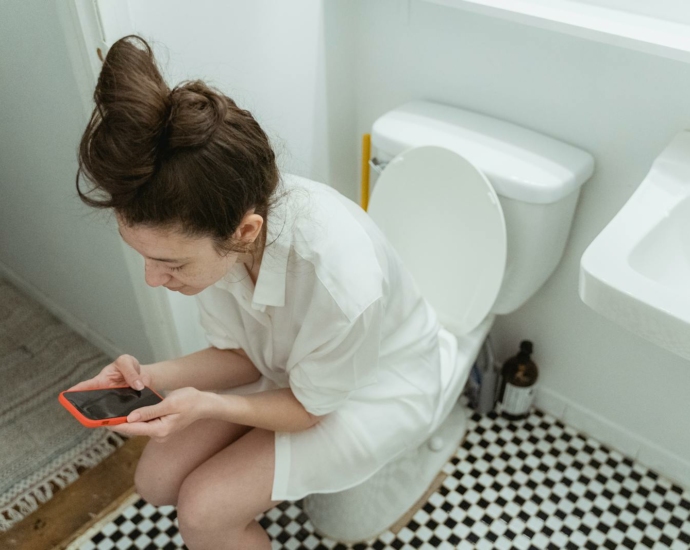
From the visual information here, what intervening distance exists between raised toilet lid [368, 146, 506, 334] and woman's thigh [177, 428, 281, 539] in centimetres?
44

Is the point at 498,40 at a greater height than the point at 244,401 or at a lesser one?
greater

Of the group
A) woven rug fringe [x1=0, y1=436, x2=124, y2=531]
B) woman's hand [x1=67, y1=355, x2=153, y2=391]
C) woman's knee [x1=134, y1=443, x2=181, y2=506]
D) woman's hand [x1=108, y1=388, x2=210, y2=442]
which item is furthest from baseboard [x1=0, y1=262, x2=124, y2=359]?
woman's hand [x1=108, y1=388, x2=210, y2=442]

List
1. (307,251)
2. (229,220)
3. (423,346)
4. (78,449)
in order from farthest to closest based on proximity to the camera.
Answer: (78,449), (423,346), (307,251), (229,220)

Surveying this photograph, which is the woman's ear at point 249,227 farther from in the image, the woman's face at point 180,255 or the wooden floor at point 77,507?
the wooden floor at point 77,507

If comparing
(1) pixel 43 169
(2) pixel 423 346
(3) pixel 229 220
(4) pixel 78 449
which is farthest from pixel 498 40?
(4) pixel 78 449

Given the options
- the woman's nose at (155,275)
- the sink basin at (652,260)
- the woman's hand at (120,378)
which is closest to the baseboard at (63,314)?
the woman's hand at (120,378)

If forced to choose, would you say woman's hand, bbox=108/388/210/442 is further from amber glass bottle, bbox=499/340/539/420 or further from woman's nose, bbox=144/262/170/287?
Answer: amber glass bottle, bbox=499/340/539/420

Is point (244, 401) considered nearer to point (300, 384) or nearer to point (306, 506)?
point (300, 384)

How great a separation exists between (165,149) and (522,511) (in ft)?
3.54

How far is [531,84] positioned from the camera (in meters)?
1.19

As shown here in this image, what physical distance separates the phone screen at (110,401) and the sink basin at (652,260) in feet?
1.97

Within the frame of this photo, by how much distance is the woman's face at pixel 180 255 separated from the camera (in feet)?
2.54

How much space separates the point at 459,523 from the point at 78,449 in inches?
32.7

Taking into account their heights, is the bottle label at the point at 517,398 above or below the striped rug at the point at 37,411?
above
